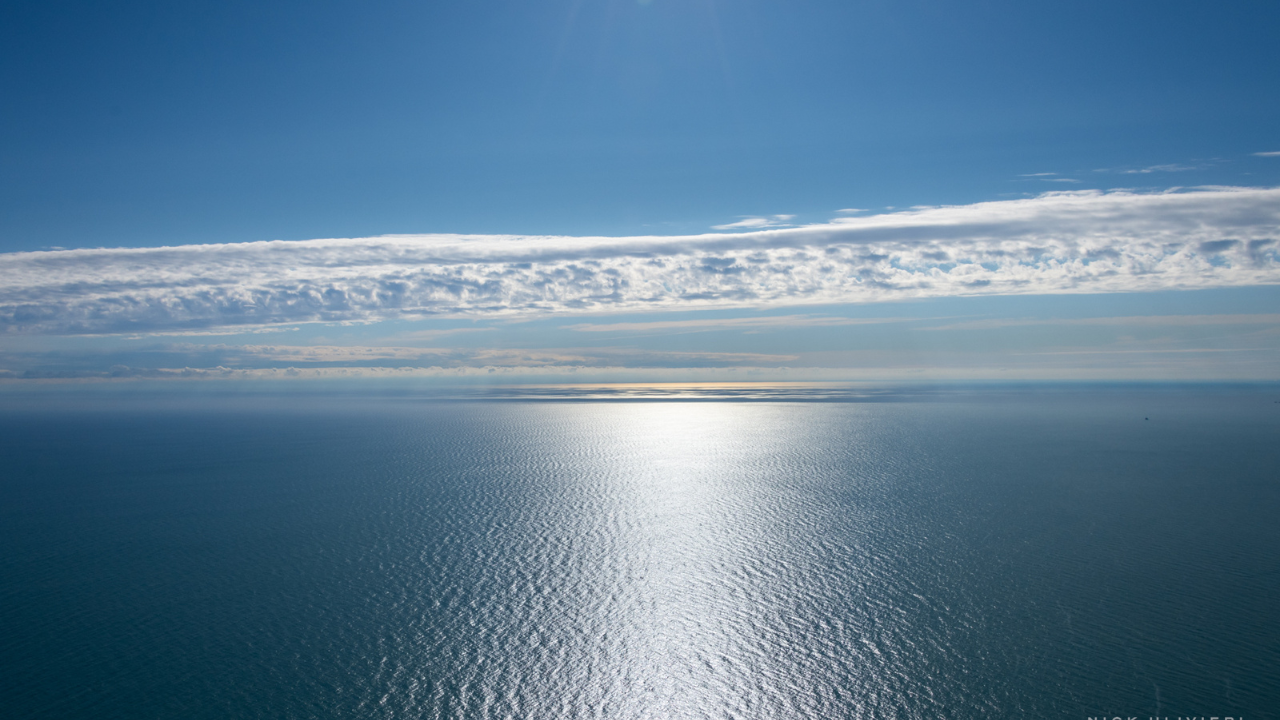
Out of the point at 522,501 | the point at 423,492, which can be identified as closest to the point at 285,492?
the point at 423,492

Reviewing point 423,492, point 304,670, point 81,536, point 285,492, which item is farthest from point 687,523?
point 81,536

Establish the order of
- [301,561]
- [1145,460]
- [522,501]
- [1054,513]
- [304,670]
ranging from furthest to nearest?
[1145,460], [522,501], [1054,513], [301,561], [304,670]

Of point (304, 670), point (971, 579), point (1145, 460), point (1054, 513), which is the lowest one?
point (1145, 460)

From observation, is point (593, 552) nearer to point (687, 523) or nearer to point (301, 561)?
point (687, 523)

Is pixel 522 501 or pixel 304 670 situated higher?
pixel 304 670

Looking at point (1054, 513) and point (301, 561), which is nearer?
point (301, 561)

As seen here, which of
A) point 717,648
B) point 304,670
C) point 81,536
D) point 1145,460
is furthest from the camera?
point 1145,460
